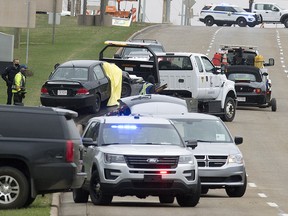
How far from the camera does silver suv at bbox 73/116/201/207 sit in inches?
772

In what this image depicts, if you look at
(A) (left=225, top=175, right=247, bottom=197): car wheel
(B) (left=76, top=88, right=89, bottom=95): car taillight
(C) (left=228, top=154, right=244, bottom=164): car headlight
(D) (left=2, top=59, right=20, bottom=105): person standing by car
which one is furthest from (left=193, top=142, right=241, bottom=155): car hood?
(D) (left=2, top=59, right=20, bottom=105): person standing by car

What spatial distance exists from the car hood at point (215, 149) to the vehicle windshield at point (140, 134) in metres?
1.80

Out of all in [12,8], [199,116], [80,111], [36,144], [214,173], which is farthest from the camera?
[12,8]

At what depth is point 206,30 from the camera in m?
76.7

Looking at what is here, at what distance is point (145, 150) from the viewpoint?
19797 mm

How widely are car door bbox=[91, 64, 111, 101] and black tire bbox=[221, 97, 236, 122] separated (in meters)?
5.59

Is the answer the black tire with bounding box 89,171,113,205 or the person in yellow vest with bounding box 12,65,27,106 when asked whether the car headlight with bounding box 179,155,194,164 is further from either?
the person in yellow vest with bounding box 12,65,27,106

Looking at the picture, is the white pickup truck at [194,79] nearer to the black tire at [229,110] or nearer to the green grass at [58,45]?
the black tire at [229,110]

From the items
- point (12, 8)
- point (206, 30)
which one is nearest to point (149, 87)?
point (12, 8)

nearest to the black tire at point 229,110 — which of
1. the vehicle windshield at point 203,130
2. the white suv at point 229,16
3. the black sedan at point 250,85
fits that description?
the black sedan at point 250,85

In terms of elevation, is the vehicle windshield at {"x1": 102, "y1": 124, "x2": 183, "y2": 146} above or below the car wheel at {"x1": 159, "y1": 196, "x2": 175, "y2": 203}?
above

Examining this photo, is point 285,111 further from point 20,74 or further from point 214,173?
point 214,173

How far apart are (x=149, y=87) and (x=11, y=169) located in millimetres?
16687

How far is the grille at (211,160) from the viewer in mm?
22375
